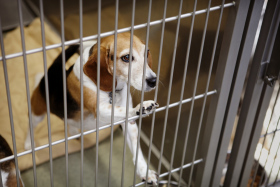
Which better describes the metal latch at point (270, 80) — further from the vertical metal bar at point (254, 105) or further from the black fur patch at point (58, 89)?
the black fur patch at point (58, 89)

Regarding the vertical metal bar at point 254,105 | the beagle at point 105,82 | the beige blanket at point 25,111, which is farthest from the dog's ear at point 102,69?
the vertical metal bar at point 254,105

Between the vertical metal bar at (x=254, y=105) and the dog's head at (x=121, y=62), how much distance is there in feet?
0.97

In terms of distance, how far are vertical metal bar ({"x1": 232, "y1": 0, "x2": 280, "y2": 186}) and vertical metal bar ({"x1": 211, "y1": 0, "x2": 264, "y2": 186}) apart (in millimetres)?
34

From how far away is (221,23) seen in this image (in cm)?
91

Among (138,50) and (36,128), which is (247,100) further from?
(36,128)

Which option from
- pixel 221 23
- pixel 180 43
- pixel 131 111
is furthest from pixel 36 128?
pixel 221 23

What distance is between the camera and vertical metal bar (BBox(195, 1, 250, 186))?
88 centimetres

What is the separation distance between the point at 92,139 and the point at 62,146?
10 centimetres

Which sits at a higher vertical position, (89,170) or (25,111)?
(25,111)

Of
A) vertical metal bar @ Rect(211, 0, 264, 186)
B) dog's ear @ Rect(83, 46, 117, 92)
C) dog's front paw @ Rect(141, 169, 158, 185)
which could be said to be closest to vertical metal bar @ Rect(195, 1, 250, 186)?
vertical metal bar @ Rect(211, 0, 264, 186)

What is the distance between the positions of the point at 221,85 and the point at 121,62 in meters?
0.29

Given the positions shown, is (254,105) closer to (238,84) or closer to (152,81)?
(238,84)

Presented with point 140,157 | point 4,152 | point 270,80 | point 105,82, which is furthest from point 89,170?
point 270,80

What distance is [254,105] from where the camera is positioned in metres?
1.04
